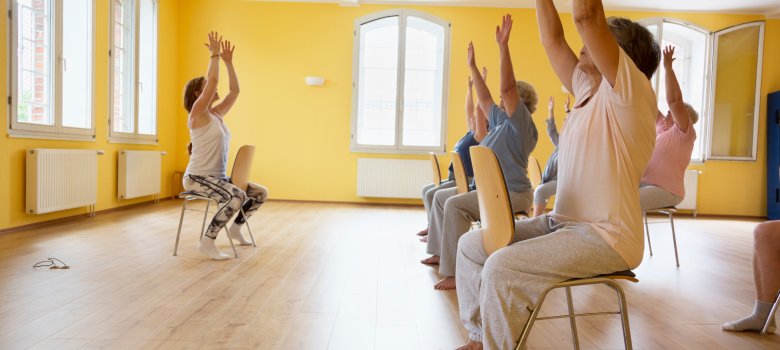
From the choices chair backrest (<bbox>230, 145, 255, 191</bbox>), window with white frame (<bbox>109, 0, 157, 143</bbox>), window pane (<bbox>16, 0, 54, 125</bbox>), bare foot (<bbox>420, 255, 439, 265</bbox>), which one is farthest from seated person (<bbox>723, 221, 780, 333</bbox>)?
window with white frame (<bbox>109, 0, 157, 143</bbox>)

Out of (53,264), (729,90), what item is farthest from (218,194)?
(729,90)

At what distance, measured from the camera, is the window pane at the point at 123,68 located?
6168mm

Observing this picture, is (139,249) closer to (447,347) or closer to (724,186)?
(447,347)

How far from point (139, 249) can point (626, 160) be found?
11.6 ft

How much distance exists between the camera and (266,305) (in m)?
2.58

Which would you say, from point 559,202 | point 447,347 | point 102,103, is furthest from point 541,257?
point 102,103

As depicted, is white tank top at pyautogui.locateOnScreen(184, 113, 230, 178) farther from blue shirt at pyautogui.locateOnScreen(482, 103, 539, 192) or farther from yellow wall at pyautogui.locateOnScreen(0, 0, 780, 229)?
yellow wall at pyautogui.locateOnScreen(0, 0, 780, 229)

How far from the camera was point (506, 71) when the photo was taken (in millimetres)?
2514

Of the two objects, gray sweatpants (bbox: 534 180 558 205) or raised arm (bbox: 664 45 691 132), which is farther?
gray sweatpants (bbox: 534 180 558 205)

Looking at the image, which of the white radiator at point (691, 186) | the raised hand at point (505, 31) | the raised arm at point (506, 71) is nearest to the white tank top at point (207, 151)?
the raised arm at point (506, 71)

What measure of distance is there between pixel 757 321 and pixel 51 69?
→ 5565 mm

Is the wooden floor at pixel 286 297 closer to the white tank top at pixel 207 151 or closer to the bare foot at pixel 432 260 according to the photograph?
the bare foot at pixel 432 260

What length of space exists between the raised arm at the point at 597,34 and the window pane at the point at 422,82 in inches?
258

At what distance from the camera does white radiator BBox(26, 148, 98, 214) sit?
466 centimetres
